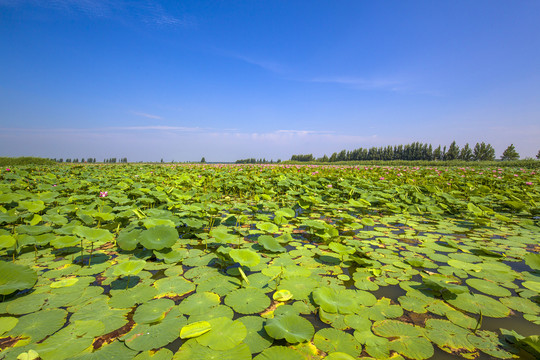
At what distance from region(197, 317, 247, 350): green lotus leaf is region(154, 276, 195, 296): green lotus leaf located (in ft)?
1.62

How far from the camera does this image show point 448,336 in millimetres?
1256

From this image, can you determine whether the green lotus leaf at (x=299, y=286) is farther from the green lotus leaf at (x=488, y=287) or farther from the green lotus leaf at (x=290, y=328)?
the green lotus leaf at (x=488, y=287)

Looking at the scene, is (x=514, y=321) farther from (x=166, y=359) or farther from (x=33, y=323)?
(x=33, y=323)

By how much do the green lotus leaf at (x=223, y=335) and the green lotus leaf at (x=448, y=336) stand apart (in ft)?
3.59

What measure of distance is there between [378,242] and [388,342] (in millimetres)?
1735

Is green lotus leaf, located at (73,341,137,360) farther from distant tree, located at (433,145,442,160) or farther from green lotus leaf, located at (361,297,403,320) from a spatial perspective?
distant tree, located at (433,145,442,160)

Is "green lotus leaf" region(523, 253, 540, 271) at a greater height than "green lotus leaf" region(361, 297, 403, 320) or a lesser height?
greater

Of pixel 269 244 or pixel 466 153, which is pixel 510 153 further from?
pixel 269 244

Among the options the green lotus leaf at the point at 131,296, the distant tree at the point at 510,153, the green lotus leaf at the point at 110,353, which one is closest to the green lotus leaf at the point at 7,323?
the green lotus leaf at the point at 131,296

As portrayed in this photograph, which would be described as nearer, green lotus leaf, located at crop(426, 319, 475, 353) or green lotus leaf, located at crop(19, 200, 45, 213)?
green lotus leaf, located at crop(426, 319, 475, 353)

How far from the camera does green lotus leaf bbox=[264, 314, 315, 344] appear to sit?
3.76 ft

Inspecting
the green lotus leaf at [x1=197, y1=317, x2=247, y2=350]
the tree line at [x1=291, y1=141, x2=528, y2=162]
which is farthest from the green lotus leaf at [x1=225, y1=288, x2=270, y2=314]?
the tree line at [x1=291, y1=141, x2=528, y2=162]

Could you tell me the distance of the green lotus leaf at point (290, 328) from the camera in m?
1.15

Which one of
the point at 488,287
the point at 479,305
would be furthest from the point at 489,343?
the point at 488,287
